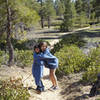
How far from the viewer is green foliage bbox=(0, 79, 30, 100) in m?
4.19

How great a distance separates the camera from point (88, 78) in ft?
18.3

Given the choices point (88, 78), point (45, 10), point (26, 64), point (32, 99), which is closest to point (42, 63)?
point (32, 99)

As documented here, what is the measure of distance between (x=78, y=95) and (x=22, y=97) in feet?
5.49

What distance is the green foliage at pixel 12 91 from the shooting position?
4.19m

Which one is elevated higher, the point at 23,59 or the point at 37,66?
the point at 37,66

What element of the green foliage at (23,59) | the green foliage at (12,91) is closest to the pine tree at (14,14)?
the green foliage at (23,59)

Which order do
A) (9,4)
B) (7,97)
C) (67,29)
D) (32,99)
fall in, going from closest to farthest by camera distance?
(7,97) < (32,99) < (9,4) < (67,29)

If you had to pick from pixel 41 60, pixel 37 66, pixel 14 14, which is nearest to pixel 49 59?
pixel 41 60

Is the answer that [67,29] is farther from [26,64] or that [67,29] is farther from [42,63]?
[42,63]

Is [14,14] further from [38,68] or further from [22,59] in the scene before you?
[38,68]

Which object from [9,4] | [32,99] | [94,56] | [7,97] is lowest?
[32,99]

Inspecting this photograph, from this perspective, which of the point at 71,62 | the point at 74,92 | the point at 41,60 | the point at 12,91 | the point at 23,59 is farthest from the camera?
the point at 23,59

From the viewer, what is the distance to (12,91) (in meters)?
4.26

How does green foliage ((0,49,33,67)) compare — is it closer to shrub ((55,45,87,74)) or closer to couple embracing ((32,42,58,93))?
shrub ((55,45,87,74))
